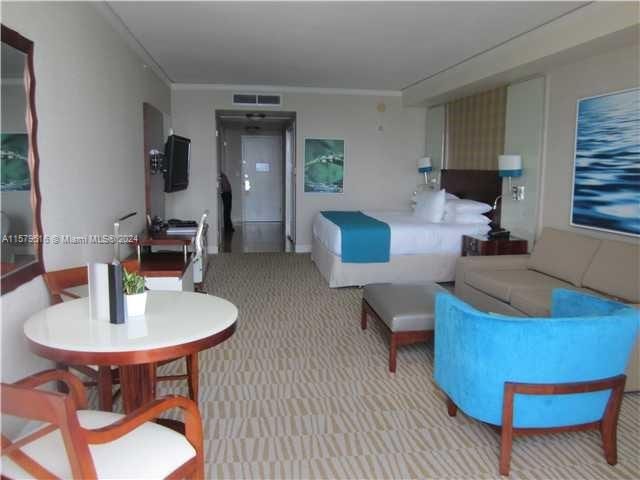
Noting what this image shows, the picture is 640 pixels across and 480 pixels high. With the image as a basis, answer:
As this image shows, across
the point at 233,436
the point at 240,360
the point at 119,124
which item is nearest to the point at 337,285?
the point at 240,360

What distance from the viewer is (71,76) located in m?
3.32

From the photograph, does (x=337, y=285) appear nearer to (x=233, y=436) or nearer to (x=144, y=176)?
(x=144, y=176)

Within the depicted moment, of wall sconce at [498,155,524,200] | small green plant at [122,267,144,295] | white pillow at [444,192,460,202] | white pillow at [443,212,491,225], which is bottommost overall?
small green plant at [122,267,144,295]

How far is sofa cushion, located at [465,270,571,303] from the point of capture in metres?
4.09

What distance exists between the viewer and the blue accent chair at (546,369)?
2352 mm

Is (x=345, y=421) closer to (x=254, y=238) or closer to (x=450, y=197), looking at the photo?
(x=450, y=197)

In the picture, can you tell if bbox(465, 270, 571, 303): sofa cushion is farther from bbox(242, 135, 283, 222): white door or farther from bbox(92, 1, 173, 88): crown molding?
bbox(242, 135, 283, 222): white door

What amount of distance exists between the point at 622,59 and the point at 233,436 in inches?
158

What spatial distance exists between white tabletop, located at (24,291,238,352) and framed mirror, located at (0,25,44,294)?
338 millimetres

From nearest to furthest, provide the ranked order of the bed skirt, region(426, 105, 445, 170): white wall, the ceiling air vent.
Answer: the bed skirt → region(426, 105, 445, 170): white wall → the ceiling air vent

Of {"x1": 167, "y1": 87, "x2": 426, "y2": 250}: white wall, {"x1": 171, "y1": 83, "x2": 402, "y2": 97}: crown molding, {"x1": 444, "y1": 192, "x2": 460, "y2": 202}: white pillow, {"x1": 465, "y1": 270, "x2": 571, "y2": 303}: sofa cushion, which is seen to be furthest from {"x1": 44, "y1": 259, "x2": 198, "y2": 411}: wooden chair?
{"x1": 171, "y1": 83, "x2": 402, "y2": 97}: crown molding

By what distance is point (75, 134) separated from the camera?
337 cm

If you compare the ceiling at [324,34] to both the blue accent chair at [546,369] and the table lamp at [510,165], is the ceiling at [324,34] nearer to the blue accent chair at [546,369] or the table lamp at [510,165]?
the table lamp at [510,165]

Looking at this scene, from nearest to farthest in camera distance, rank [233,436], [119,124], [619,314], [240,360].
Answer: [619,314], [233,436], [240,360], [119,124]
